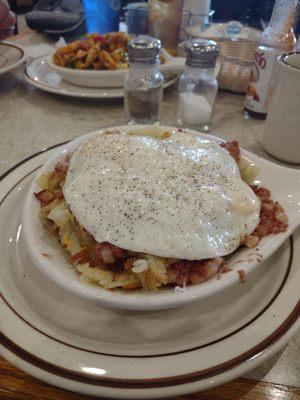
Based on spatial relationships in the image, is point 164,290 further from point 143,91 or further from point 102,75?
point 102,75

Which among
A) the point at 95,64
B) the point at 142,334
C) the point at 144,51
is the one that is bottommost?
the point at 142,334

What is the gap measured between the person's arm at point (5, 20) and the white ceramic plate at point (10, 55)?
0.41m

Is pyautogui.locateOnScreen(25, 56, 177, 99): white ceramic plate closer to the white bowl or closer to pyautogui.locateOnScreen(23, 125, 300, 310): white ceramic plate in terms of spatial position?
the white bowl

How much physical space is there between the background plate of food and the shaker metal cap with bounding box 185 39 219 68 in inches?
7.8

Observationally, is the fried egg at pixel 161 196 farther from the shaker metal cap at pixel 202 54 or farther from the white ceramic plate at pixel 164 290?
the shaker metal cap at pixel 202 54

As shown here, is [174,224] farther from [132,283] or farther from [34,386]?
[34,386]

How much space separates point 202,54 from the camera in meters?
1.30

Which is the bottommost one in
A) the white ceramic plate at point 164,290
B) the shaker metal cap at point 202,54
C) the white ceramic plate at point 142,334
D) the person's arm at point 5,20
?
the white ceramic plate at point 142,334

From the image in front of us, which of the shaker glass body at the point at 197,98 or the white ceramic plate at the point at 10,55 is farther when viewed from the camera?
the white ceramic plate at the point at 10,55

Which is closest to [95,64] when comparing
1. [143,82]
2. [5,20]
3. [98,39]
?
[98,39]

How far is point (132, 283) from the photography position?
687 millimetres

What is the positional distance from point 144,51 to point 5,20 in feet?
4.24

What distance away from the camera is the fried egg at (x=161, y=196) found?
70cm

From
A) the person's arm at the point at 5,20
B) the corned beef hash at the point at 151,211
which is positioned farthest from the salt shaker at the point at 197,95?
the person's arm at the point at 5,20
